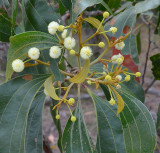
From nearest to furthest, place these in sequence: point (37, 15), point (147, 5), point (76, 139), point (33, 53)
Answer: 1. point (33, 53)
2. point (37, 15)
3. point (76, 139)
4. point (147, 5)

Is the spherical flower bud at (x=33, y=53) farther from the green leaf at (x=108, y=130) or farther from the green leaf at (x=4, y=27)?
the green leaf at (x=108, y=130)

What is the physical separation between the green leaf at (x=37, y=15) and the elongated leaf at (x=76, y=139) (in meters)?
0.38

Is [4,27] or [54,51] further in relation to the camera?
[4,27]

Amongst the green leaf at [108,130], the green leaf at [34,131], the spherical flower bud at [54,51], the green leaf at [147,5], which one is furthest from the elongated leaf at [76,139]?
the green leaf at [147,5]

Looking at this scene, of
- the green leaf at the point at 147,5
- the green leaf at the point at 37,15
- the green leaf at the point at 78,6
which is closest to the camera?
the green leaf at the point at 78,6

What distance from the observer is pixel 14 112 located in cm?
83

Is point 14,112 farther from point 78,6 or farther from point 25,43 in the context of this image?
point 78,6

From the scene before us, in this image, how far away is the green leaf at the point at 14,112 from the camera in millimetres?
809

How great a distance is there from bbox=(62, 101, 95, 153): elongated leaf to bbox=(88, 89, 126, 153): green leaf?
0.19 ft

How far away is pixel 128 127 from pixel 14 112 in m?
0.46

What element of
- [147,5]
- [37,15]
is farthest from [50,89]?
[147,5]

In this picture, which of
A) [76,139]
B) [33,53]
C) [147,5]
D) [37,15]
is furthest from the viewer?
[147,5]

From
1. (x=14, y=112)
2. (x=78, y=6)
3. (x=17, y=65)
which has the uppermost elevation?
(x=78, y=6)

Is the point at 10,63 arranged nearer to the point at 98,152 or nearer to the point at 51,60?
the point at 51,60
